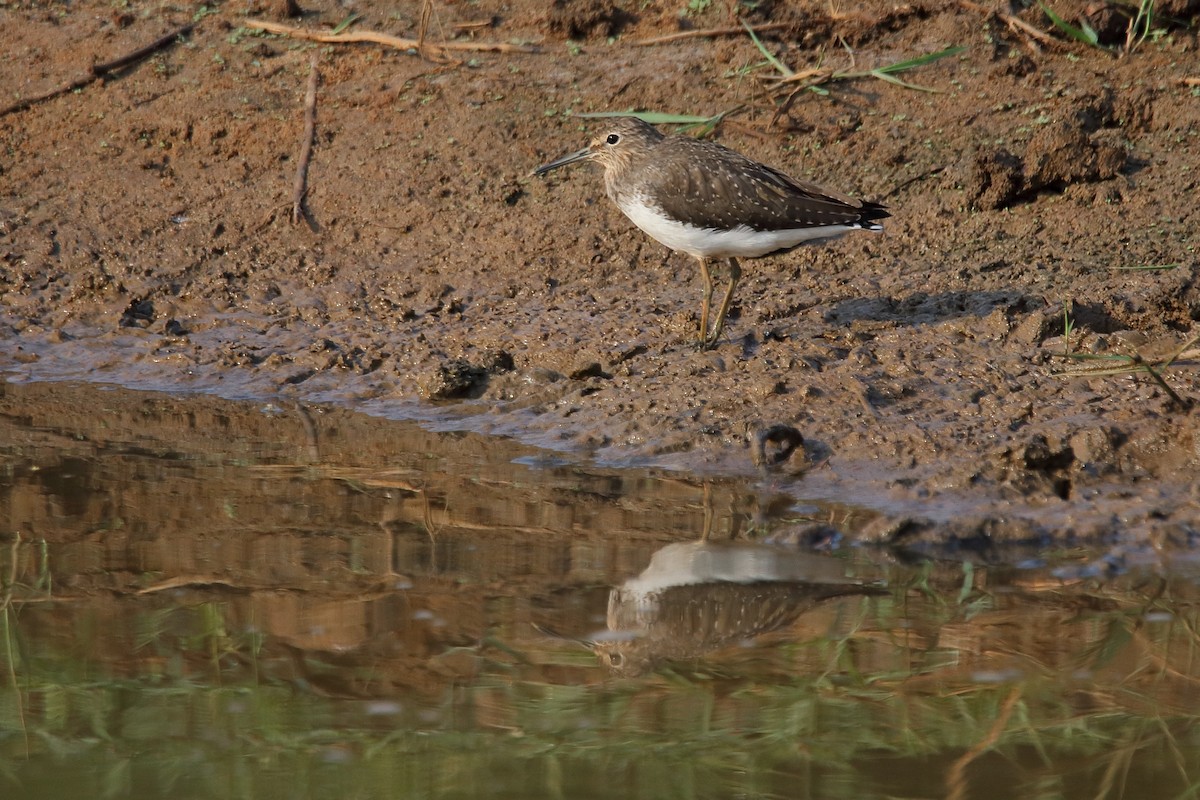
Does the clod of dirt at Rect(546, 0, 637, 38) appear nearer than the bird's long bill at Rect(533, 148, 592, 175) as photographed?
No

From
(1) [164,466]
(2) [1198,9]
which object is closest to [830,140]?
(2) [1198,9]

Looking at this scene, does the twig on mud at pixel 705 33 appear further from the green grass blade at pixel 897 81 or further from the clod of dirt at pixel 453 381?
the clod of dirt at pixel 453 381

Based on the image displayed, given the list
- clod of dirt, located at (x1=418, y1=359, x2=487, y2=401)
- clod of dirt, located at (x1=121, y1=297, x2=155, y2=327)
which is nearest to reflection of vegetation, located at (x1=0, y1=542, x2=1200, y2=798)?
clod of dirt, located at (x1=418, y1=359, x2=487, y2=401)

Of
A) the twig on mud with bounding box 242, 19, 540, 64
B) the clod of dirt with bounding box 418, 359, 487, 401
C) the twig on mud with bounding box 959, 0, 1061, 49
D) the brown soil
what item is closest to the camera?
the brown soil

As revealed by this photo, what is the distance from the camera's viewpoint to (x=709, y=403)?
20.3ft

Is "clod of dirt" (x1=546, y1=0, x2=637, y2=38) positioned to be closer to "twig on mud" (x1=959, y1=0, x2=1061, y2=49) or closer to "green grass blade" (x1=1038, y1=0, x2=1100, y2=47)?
"twig on mud" (x1=959, y1=0, x2=1061, y2=49)

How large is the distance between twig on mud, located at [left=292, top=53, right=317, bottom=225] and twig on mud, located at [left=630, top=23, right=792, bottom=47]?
2.02 metres

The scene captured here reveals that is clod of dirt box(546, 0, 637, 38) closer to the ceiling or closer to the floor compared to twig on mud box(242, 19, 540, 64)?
closer to the ceiling

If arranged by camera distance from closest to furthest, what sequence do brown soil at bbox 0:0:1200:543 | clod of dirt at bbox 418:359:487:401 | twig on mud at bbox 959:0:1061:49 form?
brown soil at bbox 0:0:1200:543 → clod of dirt at bbox 418:359:487:401 → twig on mud at bbox 959:0:1061:49

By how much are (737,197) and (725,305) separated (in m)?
0.55

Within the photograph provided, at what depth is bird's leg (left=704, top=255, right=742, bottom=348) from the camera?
22.1 feet

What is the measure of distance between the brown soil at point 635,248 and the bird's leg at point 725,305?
90 millimetres

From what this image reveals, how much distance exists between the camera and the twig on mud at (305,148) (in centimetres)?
804

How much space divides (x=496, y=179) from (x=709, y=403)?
2520 mm
